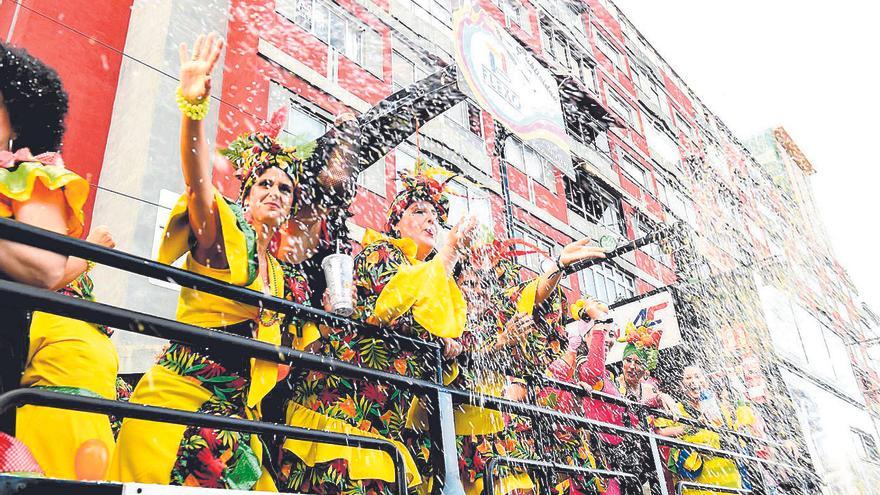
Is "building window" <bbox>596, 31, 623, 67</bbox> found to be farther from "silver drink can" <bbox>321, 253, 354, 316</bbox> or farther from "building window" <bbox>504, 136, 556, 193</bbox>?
"silver drink can" <bbox>321, 253, 354, 316</bbox>

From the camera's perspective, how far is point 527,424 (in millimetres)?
4125

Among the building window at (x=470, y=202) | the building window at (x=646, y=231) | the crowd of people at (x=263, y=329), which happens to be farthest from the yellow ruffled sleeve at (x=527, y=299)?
the building window at (x=646, y=231)

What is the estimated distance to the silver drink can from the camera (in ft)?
8.45

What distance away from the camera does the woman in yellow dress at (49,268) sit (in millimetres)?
1874

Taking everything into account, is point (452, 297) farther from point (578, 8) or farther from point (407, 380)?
point (578, 8)

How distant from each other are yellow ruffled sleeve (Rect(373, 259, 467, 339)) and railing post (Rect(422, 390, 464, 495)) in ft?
1.31

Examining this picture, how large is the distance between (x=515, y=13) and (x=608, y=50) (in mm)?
5755

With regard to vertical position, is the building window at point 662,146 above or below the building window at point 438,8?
above

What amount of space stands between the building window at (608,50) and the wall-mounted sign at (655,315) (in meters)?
11.7

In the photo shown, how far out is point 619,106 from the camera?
65.2 feet

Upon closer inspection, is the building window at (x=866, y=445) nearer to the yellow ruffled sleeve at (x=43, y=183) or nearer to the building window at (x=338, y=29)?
the building window at (x=338, y=29)

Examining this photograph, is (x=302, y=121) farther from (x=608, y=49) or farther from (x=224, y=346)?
(x=608, y=49)

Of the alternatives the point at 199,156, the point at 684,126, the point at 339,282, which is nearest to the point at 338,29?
the point at 339,282

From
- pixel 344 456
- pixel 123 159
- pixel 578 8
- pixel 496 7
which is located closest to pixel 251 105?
pixel 123 159
